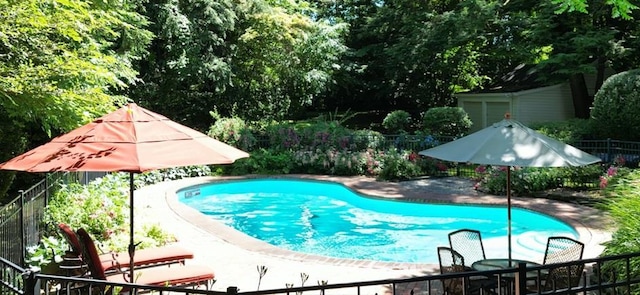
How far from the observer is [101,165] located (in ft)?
16.3

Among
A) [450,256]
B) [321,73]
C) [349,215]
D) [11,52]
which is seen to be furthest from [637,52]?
[11,52]

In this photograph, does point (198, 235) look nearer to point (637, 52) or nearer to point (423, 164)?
point (423, 164)

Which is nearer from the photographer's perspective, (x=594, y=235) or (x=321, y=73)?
(x=594, y=235)

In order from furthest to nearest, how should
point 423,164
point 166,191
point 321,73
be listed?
point 321,73 < point 423,164 < point 166,191

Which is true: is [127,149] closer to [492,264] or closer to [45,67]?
[492,264]

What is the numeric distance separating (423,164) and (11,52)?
13.0m

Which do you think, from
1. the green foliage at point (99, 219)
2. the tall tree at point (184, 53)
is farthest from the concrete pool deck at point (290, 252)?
the tall tree at point (184, 53)

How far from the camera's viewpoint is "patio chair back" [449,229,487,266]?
7.20 m

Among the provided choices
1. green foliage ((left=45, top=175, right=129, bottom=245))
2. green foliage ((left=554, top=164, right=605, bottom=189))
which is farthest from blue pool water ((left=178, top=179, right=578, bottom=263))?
green foliage ((left=45, top=175, right=129, bottom=245))

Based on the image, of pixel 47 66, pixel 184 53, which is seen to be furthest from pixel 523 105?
pixel 47 66

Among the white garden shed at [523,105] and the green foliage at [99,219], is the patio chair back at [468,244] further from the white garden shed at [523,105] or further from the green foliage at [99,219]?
the white garden shed at [523,105]

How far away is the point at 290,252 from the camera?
373 inches

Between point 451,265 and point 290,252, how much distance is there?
11.5 ft

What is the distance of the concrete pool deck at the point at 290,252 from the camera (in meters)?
7.99
